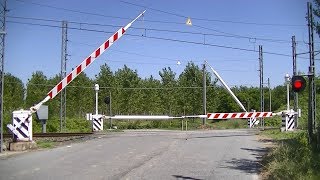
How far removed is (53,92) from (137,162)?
7226 millimetres

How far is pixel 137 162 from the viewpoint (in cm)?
1252

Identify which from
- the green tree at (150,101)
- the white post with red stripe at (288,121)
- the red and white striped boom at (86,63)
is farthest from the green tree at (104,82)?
the red and white striped boom at (86,63)

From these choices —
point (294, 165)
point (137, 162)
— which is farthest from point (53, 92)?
point (294, 165)

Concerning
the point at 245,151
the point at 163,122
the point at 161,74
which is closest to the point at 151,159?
the point at 245,151

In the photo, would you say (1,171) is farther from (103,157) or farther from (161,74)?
(161,74)

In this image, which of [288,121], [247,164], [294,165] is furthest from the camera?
[288,121]

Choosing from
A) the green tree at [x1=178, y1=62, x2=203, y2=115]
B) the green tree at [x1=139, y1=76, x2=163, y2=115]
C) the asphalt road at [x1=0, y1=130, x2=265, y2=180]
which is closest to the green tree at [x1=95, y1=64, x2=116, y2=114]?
the green tree at [x1=139, y1=76, x2=163, y2=115]

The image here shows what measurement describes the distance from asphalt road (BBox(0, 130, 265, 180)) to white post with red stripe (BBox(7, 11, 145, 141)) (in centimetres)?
129

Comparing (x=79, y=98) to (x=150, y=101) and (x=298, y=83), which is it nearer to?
(x=150, y=101)

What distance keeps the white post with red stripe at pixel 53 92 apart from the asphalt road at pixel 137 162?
1289 mm

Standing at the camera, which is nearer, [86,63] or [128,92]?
[86,63]

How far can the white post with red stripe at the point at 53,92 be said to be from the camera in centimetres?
1588

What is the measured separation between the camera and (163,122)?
3791cm

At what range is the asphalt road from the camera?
34.3 ft
